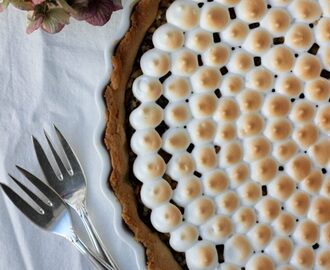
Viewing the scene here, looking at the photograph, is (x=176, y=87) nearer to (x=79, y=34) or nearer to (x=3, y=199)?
(x=79, y=34)

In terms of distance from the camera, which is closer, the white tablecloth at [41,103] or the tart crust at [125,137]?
the tart crust at [125,137]

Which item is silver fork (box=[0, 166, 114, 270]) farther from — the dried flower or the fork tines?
the dried flower

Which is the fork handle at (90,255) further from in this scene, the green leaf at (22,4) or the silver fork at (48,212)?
the green leaf at (22,4)

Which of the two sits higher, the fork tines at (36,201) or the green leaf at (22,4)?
the green leaf at (22,4)

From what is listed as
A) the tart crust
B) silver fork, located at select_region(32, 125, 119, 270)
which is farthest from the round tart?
silver fork, located at select_region(32, 125, 119, 270)

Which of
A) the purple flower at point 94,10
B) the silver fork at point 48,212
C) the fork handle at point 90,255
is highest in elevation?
the purple flower at point 94,10

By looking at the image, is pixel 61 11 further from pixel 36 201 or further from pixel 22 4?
pixel 36 201

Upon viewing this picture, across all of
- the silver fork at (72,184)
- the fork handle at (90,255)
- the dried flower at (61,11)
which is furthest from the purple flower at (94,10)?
the fork handle at (90,255)

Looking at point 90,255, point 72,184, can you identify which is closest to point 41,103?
point 72,184
